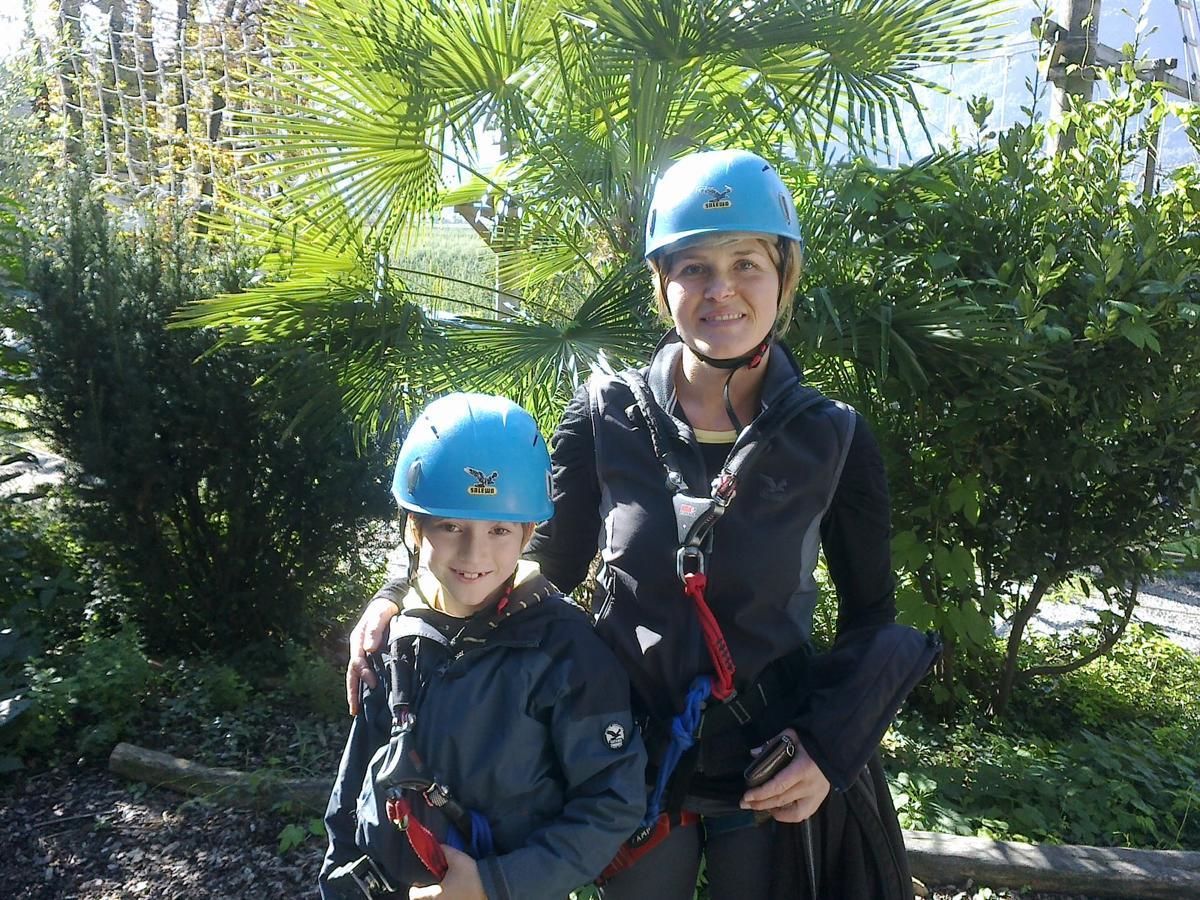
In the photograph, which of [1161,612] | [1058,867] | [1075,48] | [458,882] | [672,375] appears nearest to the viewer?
[458,882]

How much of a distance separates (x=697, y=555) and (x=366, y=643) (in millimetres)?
646

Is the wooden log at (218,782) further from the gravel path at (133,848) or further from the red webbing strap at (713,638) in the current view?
the red webbing strap at (713,638)

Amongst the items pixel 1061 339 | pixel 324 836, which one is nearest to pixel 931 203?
pixel 1061 339

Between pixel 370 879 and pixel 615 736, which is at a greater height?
pixel 615 736

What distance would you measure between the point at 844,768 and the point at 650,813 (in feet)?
1.11

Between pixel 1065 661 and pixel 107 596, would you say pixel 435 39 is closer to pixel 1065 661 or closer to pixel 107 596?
pixel 107 596

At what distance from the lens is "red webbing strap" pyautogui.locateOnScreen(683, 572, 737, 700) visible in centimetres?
164

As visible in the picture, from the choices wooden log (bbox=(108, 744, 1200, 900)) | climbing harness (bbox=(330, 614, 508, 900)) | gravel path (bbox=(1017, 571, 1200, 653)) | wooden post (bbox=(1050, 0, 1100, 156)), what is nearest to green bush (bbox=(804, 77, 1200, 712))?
wooden post (bbox=(1050, 0, 1100, 156))

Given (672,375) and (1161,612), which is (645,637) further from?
(1161,612)

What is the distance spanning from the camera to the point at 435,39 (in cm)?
345

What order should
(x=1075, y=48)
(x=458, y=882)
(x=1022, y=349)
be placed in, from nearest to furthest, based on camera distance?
1. (x=458, y=882)
2. (x=1022, y=349)
3. (x=1075, y=48)

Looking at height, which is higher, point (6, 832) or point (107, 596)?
point (107, 596)

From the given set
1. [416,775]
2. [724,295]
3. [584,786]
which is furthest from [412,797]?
[724,295]

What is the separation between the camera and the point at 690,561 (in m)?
1.64
